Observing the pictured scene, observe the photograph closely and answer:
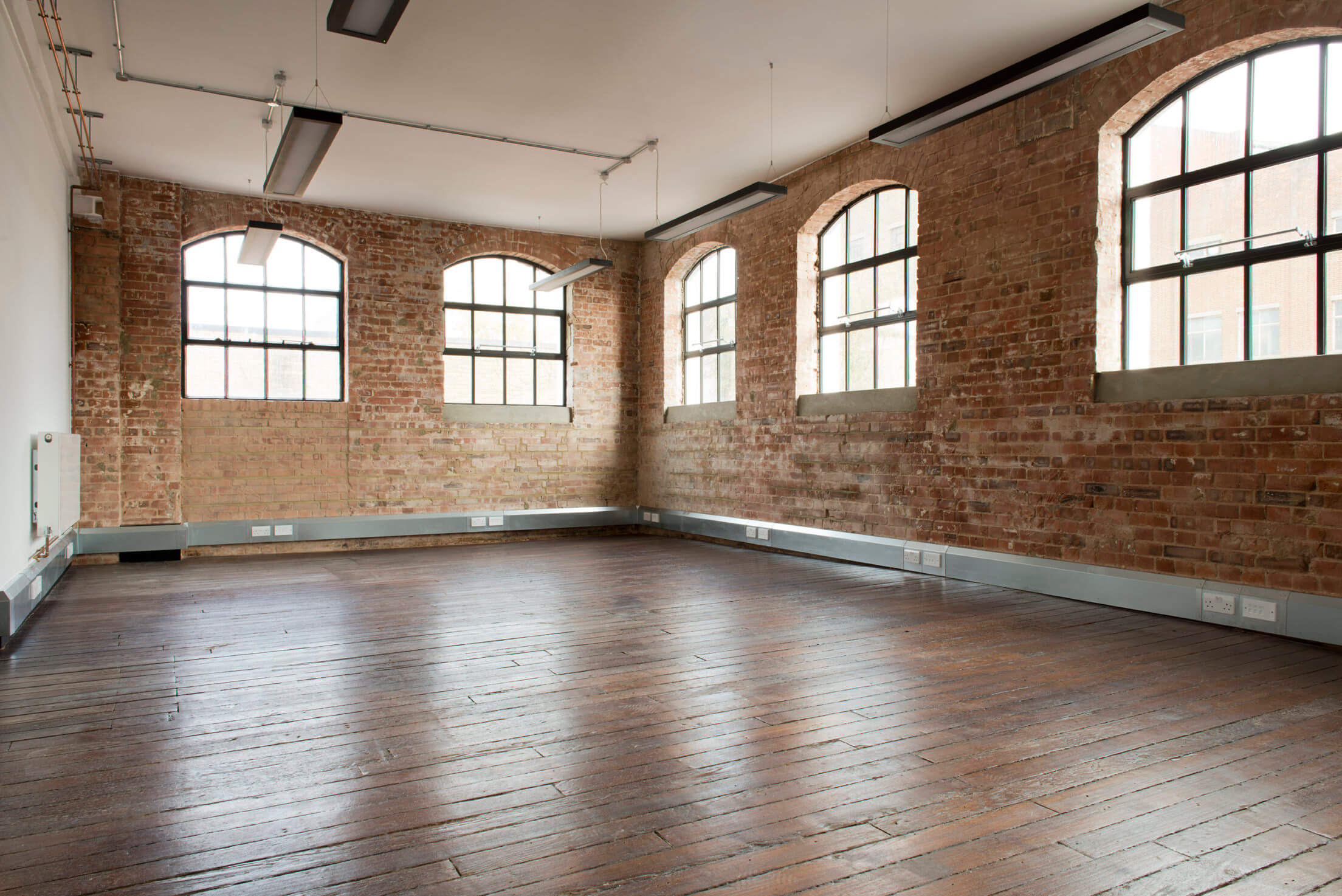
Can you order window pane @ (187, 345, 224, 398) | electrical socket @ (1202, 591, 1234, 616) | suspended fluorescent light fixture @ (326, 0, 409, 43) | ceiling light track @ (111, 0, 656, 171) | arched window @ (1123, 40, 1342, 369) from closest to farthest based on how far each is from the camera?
1. suspended fluorescent light fixture @ (326, 0, 409, 43)
2. arched window @ (1123, 40, 1342, 369)
3. electrical socket @ (1202, 591, 1234, 616)
4. ceiling light track @ (111, 0, 656, 171)
5. window pane @ (187, 345, 224, 398)

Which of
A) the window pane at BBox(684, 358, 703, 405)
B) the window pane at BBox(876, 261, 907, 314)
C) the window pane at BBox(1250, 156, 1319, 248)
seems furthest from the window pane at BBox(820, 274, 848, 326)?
the window pane at BBox(1250, 156, 1319, 248)

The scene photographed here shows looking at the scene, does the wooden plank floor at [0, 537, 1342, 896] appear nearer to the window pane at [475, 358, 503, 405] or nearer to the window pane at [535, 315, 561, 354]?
the window pane at [475, 358, 503, 405]

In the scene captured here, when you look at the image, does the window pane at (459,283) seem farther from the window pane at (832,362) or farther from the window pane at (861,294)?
the window pane at (861,294)

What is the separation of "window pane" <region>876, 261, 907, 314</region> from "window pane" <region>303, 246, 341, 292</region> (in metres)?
6.28

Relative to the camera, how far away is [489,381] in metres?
10.6

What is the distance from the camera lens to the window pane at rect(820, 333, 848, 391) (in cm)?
829

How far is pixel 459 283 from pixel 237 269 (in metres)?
2.51

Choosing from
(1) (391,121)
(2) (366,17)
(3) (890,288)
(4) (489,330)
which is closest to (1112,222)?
(3) (890,288)

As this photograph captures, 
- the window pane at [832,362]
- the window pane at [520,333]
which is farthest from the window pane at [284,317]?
the window pane at [832,362]

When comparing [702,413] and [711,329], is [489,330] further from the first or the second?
[702,413]

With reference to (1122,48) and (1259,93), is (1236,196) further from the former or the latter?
(1122,48)

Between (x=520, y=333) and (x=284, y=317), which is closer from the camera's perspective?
(x=284, y=317)

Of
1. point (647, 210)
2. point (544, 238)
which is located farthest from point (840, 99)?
point (544, 238)

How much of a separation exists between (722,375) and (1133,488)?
5.38m
